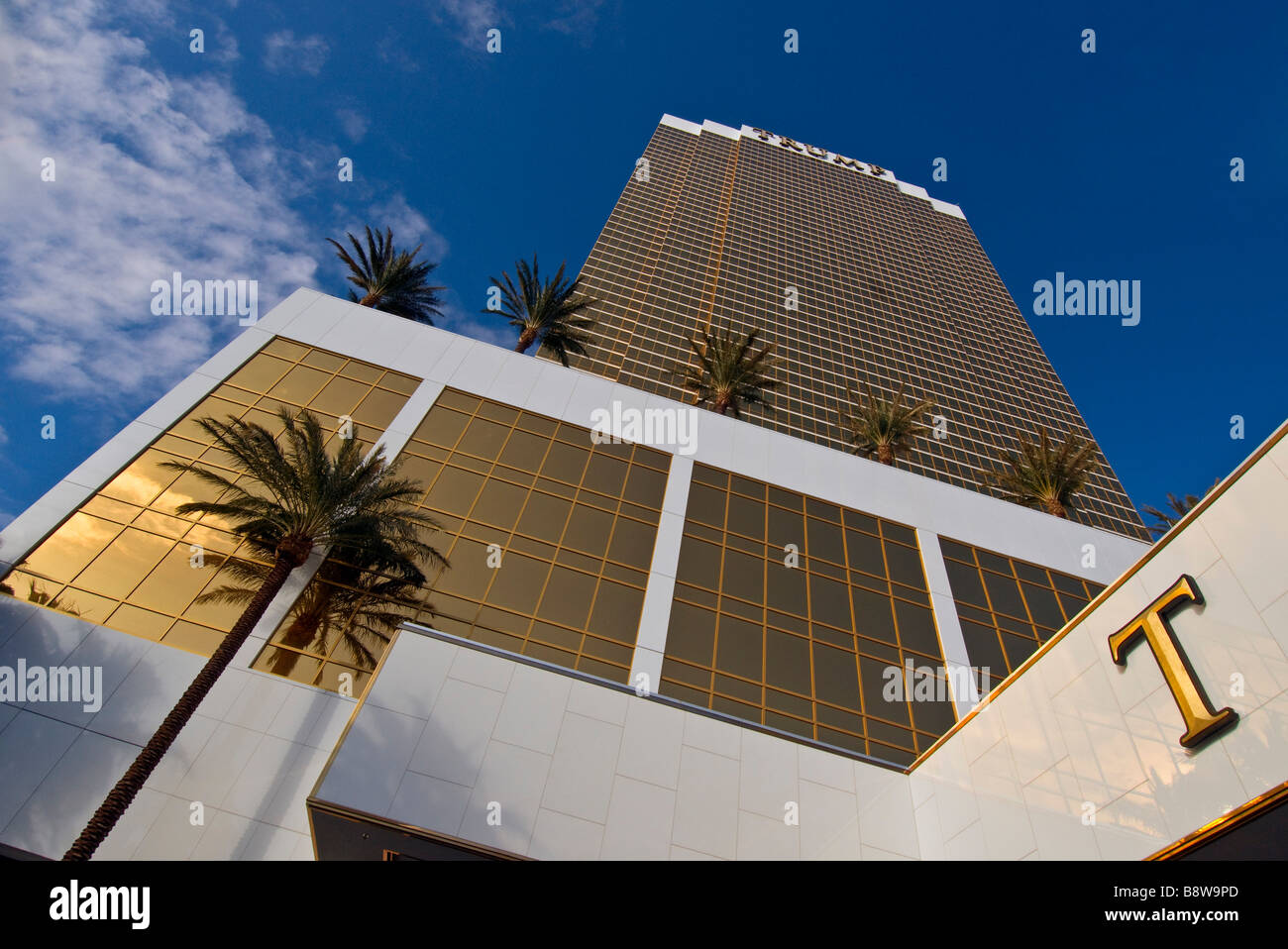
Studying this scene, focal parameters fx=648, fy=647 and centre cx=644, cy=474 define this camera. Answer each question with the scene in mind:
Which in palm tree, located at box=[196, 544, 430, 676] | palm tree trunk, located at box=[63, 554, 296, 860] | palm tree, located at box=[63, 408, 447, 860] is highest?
palm tree, located at box=[63, 408, 447, 860]

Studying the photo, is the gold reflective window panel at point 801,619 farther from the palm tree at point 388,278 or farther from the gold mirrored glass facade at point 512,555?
the palm tree at point 388,278

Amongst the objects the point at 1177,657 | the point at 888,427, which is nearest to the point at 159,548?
the point at 1177,657

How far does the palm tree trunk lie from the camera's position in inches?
420

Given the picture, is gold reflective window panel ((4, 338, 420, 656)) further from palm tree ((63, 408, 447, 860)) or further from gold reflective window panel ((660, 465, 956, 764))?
gold reflective window panel ((660, 465, 956, 764))

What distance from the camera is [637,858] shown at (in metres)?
11.2

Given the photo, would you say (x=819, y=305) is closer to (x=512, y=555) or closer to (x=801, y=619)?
Result: (x=801, y=619)

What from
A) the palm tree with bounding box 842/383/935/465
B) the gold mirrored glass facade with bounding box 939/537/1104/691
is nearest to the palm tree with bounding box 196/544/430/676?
the gold mirrored glass facade with bounding box 939/537/1104/691

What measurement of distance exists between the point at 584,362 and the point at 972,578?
46.4 meters

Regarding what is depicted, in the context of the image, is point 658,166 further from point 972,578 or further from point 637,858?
point 637,858

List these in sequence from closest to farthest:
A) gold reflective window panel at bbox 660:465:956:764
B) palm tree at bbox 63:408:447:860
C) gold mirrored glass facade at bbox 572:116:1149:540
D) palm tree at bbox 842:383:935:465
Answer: palm tree at bbox 63:408:447:860 < gold reflective window panel at bbox 660:465:956:764 < palm tree at bbox 842:383:935:465 < gold mirrored glass facade at bbox 572:116:1149:540

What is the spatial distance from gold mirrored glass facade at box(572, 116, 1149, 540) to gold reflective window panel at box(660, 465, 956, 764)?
34.6 meters

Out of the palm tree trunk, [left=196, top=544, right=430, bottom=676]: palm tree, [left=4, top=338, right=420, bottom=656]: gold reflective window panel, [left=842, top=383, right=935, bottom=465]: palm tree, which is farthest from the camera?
[left=842, top=383, right=935, bottom=465]: palm tree

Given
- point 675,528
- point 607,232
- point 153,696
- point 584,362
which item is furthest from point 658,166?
point 153,696

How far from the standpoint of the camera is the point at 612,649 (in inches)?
657
